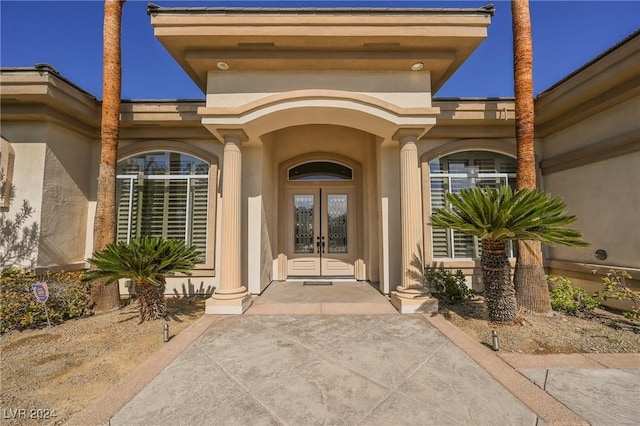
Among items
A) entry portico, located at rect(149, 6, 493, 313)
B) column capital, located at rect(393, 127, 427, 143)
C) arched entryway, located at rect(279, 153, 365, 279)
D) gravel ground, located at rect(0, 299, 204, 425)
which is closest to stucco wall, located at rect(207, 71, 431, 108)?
entry portico, located at rect(149, 6, 493, 313)

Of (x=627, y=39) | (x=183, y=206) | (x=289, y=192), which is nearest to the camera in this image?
(x=627, y=39)

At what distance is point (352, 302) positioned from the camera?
19.5ft

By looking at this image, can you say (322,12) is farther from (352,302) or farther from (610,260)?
(610,260)

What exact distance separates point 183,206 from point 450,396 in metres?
6.90

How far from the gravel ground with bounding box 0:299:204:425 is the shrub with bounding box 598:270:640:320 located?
766 cm

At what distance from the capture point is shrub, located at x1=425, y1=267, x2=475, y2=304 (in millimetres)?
6012

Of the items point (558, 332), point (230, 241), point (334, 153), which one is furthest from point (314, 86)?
point (558, 332)

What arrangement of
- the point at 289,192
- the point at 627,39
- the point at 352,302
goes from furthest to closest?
the point at 289,192 < the point at 352,302 < the point at 627,39

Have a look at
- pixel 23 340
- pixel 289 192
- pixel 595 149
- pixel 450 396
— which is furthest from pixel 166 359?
pixel 595 149

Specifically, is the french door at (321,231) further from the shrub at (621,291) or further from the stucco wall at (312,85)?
the shrub at (621,291)

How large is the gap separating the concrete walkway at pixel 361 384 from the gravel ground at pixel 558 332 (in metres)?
0.31

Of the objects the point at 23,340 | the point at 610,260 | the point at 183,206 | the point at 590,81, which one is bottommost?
the point at 23,340

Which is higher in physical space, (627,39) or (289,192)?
(627,39)

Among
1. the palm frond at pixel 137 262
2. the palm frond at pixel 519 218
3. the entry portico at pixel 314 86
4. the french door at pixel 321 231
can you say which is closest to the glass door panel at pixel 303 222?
the french door at pixel 321 231
